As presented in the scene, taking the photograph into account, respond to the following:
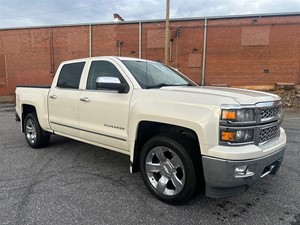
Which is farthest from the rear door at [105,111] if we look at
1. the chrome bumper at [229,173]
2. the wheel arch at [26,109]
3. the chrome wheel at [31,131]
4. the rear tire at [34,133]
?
the wheel arch at [26,109]

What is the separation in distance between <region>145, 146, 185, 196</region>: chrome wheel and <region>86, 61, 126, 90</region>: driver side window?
1.35 meters

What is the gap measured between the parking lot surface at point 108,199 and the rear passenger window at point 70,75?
1.50 meters

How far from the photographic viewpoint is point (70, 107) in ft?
14.3

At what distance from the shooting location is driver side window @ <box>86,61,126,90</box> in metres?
3.79

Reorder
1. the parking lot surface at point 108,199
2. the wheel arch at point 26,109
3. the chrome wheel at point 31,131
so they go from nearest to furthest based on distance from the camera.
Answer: the parking lot surface at point 108,199
the chrome wheel at point 31,131
the wheel arch at point 26,109

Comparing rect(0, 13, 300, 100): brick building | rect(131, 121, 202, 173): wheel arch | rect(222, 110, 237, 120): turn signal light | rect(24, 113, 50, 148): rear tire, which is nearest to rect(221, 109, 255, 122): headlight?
rect(222, 110, 237, 120): turn signal light

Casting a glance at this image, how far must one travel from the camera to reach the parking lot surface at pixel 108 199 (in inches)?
109

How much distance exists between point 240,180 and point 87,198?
1.97 metres

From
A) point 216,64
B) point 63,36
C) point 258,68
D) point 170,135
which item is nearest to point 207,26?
point 216,64

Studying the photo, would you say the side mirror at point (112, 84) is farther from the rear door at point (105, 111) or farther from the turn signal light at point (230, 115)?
the turn signal light at point (230, 115)

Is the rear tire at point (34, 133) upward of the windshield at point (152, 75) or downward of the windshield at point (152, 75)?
downward

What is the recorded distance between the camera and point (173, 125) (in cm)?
296

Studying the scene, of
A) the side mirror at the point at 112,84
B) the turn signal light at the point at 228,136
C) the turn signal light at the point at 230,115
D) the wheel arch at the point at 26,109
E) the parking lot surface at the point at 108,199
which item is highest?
the side mirror at the point at 112,84

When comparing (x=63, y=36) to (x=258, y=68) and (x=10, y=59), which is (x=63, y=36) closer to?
(x=10, y=59)
